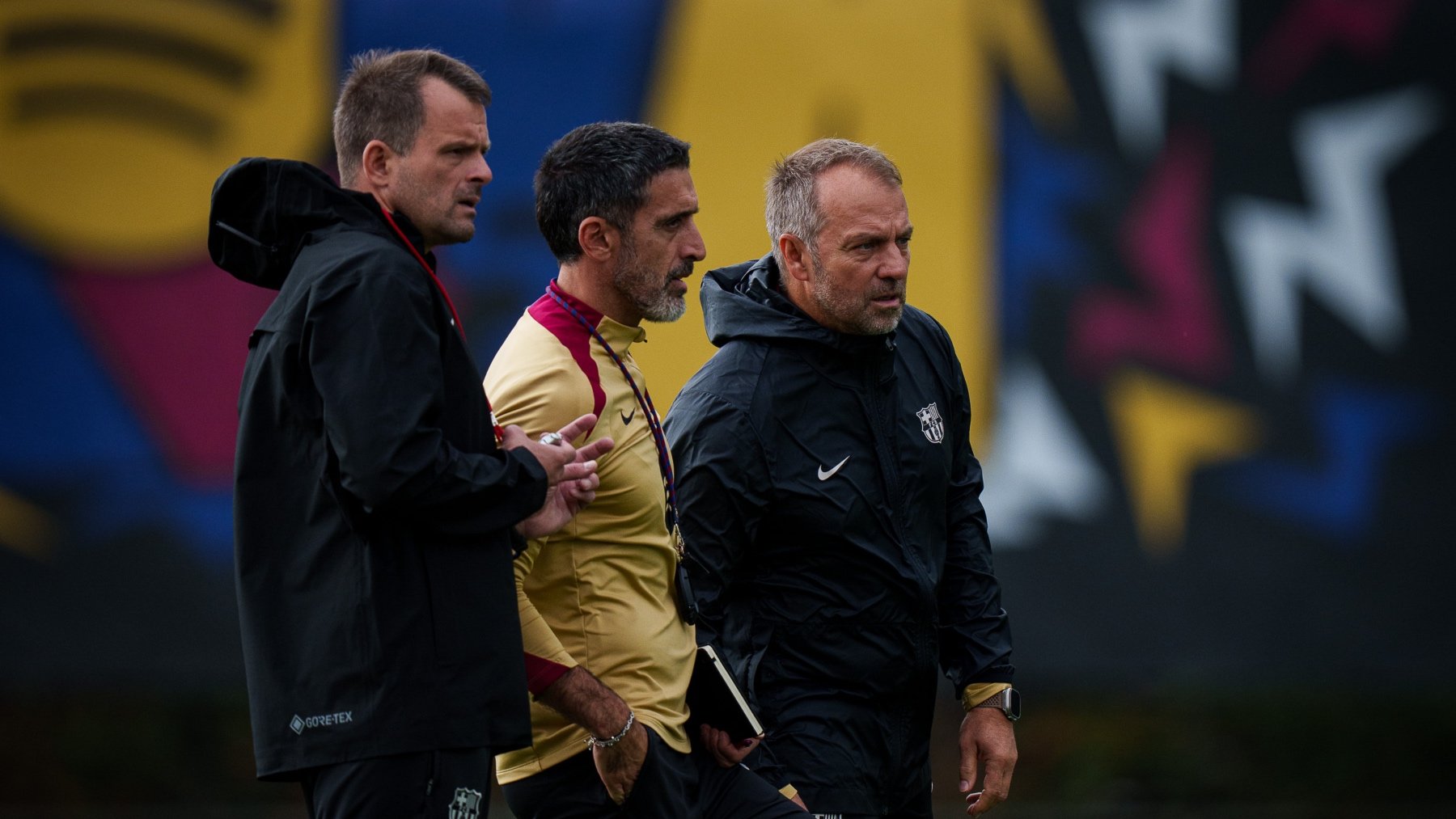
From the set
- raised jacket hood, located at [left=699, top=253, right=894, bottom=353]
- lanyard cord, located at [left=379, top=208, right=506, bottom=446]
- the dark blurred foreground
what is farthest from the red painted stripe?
the dark blurred foreground

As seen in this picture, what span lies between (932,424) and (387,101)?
126 cm

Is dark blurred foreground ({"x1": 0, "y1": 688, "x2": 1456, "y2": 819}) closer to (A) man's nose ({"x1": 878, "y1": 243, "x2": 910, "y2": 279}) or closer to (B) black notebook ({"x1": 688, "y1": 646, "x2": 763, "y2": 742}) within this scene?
(A) man's nose ({"x1": 878, "y1": 243, "x2": 910, "y2": 279})

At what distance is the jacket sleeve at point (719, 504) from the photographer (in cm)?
311

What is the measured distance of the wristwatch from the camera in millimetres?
3309

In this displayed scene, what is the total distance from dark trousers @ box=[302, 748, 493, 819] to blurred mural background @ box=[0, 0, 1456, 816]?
3.36 m

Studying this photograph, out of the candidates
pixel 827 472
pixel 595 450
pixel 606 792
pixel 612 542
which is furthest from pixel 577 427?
pixel 827 472

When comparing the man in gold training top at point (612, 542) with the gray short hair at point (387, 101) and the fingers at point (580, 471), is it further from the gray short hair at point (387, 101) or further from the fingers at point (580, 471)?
the gray short hair at point (387, 101)

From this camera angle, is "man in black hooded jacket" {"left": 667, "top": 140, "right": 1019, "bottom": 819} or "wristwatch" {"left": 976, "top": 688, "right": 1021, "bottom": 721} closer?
"man in black hooded jacket" {"left": 667, "top": 140, "right": 1019, "bottom": 819}

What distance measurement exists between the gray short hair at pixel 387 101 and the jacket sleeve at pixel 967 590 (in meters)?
1.27

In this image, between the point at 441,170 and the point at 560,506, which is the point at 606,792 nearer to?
the point at 560,506

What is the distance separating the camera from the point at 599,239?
293 centimetres

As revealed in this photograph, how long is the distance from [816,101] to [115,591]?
2722 millimetres

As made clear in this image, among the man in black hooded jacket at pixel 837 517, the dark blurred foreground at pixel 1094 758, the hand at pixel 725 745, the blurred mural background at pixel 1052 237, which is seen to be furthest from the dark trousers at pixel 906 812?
the dark blurred foreground at pixel 1094 758

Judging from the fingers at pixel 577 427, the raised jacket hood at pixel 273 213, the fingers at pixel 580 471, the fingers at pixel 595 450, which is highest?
the raised jacket hood at pixel 273 213
